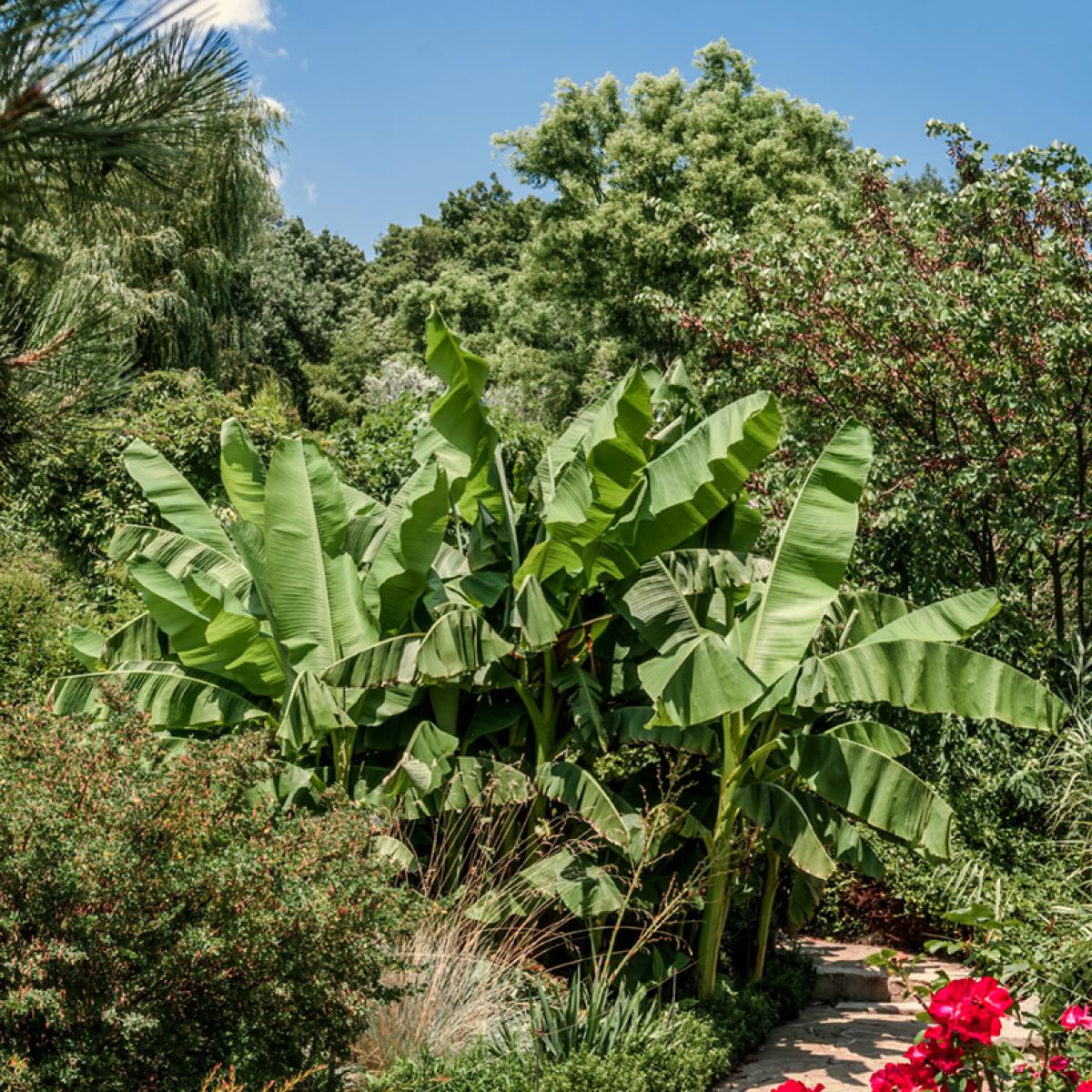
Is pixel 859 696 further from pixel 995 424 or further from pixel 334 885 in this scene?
pixel 995 424

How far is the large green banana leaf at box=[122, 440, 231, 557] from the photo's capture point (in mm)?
8133

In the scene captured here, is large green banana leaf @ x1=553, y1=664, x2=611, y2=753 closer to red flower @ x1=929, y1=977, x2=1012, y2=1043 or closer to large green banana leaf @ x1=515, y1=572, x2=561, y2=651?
large green banana leaf @ x1=515, y1=572, x2=561, y2=651

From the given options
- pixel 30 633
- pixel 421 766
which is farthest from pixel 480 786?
pixel 30 633

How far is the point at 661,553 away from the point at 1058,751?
4.76 m

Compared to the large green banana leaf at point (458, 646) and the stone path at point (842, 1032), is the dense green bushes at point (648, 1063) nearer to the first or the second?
the stone path at point (842, 1032)

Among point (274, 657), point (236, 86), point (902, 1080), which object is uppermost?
point (236, 86)

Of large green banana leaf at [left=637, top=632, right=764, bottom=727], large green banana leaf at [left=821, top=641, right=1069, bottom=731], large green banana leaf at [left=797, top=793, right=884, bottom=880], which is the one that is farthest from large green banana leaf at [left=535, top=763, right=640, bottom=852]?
large green banana leaf at [left=821, top=641, right=1069, bottom=731]

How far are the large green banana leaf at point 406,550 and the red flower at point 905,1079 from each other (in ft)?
13.9

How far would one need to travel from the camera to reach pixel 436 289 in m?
33.1

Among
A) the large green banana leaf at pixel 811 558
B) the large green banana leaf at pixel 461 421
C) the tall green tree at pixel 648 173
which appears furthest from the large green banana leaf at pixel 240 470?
the tall green tree at pixel 648 173

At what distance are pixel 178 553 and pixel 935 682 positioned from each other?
5.06m

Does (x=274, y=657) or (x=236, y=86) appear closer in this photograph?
(x=236, y=86)

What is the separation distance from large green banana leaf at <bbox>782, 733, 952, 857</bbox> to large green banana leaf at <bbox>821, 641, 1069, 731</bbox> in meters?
0.35

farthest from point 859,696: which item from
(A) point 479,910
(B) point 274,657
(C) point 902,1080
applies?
(B) point 274,657
